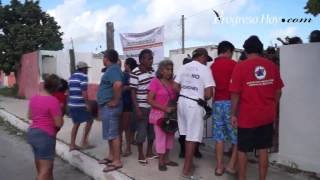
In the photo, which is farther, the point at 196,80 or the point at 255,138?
the point at 196,80

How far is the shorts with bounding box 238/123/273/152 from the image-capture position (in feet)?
17.4

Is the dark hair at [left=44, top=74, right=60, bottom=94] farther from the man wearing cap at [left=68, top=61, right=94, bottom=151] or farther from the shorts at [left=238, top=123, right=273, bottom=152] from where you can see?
the man wearing cap at [left=68, top=61, right=94, bottom=151]

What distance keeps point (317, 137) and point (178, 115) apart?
187cm

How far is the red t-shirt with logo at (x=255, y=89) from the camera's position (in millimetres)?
5266

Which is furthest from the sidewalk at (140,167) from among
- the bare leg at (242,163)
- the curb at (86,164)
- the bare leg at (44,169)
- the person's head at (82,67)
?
the person's head at (82,67)

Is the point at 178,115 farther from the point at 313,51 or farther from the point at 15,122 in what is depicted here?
the point at 15,122

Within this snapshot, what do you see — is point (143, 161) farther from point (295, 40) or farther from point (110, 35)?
point (110, 35)

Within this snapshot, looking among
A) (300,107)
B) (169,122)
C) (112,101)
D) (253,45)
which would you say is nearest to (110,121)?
(112,101)

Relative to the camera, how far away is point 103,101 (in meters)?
6.79

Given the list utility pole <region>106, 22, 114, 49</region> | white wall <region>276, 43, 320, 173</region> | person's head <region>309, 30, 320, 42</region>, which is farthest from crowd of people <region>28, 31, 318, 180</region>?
utility pole <region>106, 22, 114, 49</region>

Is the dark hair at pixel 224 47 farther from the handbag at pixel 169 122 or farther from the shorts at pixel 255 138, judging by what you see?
the shorts at pixel 255 138

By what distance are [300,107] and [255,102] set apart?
1.63 metres

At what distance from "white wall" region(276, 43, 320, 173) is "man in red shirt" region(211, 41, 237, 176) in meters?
0.89

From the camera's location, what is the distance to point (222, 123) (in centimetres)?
631
